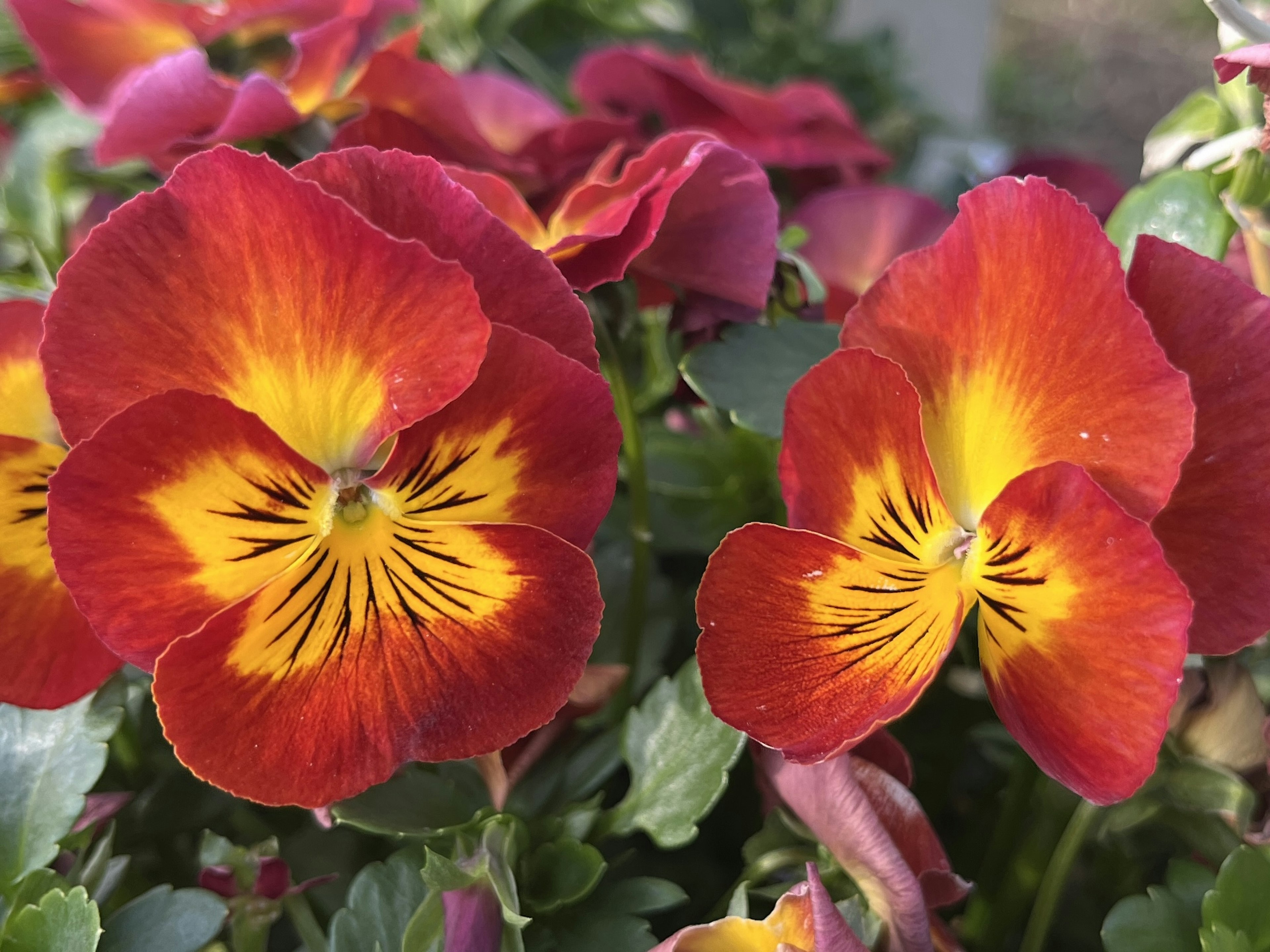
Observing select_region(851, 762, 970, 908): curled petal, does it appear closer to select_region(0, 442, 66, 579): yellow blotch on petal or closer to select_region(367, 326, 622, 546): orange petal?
select_region(367, 326, 622, 546): orange petal

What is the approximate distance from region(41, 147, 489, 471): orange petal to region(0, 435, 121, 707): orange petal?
8 cm

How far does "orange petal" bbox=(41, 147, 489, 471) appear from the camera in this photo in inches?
13.2

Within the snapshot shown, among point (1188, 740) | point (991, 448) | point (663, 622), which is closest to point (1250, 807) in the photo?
point (1188, 740)

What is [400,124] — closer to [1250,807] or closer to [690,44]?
[1250,807]

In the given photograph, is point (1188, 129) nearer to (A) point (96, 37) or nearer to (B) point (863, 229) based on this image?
(B) point (863, 229)

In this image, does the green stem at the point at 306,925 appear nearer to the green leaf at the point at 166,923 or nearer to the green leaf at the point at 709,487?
the green leaf at the point at 166,923

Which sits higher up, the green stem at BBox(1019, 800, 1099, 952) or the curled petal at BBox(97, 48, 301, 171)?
the curled petal at BBox(97, 48, 301, 171)

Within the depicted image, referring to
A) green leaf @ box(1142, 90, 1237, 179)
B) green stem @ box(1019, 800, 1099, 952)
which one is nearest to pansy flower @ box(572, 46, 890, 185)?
green leaf @ box(1142, 90, 1237, 179)

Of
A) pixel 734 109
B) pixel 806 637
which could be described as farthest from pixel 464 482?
pixel 734 109

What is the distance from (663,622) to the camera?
613 millimetres

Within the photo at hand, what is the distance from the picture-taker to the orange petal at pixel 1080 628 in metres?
0.32

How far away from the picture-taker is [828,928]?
0.35m

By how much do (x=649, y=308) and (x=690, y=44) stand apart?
93cm

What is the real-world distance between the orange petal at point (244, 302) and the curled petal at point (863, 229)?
0.44 meters
